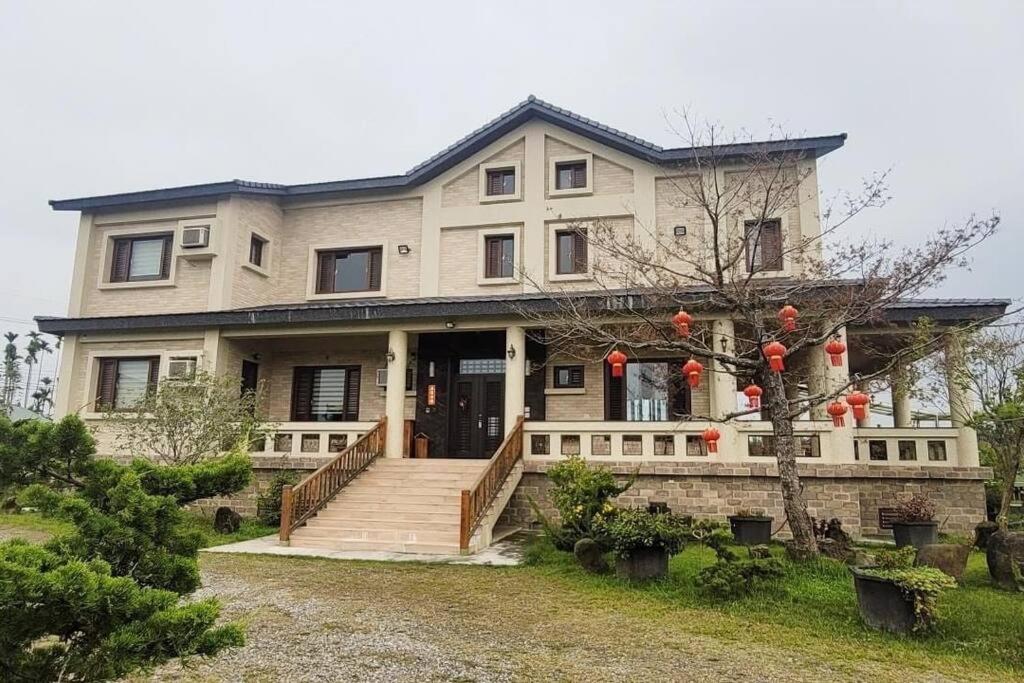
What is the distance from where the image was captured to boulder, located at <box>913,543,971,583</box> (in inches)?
275

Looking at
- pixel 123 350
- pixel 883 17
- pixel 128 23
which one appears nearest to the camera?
pixel 883 17

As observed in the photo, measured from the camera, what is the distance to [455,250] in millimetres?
15781

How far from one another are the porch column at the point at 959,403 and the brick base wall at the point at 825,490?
386 mm

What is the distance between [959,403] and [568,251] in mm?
8221

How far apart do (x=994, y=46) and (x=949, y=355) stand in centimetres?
646

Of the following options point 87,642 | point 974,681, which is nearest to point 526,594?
point 974,681

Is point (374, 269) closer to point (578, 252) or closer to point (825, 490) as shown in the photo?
point (578, 252)

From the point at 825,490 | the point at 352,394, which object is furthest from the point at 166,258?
the point at 825,490

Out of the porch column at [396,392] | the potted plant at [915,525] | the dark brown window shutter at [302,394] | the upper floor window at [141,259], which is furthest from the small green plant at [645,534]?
the upper floor window at [141,259]

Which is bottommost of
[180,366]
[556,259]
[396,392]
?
[396,392]

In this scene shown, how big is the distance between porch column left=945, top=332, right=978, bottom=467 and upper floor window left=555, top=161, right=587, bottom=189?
337 inches

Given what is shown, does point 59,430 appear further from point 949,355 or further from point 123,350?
point 123,350

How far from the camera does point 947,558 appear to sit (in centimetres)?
699

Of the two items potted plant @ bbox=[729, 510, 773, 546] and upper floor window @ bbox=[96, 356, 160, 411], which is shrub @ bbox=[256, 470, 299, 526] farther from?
potted plant @ bbox=[729, 510, 773, 546]
